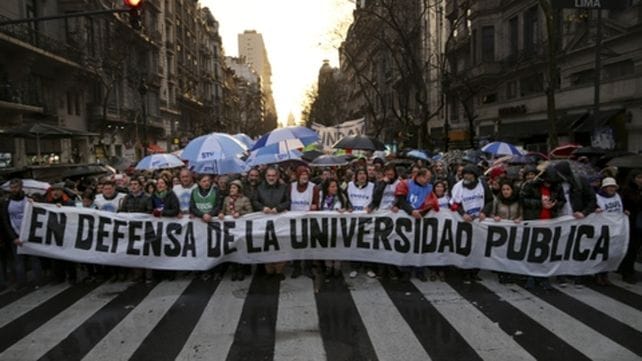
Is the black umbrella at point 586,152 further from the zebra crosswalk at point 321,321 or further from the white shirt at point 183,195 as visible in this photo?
the white shirt at point 183,195

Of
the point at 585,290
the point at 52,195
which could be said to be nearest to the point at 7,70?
the point at 52,195

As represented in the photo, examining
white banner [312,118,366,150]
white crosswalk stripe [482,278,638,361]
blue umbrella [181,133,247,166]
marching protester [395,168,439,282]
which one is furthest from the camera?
white banner [312,118,366,150]

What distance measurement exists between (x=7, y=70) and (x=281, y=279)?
2196 centimetres

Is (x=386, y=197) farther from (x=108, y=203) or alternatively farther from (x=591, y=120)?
(x=591, y=120)

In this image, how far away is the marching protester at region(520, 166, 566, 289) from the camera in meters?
7.30

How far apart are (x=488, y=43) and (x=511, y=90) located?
12.1ft

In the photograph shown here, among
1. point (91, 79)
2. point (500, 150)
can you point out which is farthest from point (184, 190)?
point (91, 79)

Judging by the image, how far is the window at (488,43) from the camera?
1233 inches

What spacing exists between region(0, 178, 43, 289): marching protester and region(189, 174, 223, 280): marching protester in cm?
259

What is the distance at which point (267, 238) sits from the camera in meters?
7.61

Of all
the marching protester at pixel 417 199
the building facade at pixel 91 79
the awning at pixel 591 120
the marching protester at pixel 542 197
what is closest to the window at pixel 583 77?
the awning at pixel 591 120

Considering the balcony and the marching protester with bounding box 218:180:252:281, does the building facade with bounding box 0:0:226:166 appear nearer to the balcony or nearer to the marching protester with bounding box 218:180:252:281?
the balcony

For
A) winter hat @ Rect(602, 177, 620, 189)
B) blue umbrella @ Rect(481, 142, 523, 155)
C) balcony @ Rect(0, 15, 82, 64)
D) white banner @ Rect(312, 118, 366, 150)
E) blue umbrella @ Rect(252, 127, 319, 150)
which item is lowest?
winter hat @ Rect(602, 177, 620, 189)

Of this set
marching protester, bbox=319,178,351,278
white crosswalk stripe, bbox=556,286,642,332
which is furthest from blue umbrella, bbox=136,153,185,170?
white crosswalk stripe, bbox=556,286,642,332
